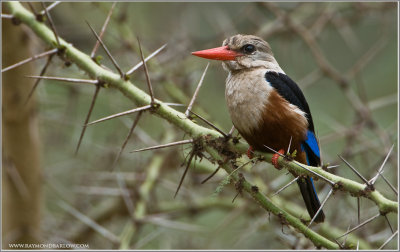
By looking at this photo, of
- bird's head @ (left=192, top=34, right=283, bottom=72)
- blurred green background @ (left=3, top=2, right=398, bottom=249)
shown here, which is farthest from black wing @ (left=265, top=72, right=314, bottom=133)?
blurred green background @ (left=3, top=2, right=398, bottom=249)

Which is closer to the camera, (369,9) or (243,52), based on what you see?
(243,52)

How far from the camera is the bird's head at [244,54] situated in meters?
3.44

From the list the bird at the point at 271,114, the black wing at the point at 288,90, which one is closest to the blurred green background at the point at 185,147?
the bird at the point at 271,114

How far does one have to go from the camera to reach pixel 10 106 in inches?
160

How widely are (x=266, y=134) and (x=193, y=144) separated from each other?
2.24ft

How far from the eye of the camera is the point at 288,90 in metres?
3.20

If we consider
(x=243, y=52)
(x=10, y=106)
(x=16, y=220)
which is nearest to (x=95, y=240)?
(x=16, y=220)

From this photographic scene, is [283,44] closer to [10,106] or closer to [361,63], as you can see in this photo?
[361,63]

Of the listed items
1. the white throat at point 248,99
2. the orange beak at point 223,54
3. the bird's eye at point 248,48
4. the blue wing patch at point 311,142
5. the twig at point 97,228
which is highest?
the bird's eye at point 248,48

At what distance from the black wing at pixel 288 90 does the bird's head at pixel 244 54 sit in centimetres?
20

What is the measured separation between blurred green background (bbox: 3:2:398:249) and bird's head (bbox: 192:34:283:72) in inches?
19.8

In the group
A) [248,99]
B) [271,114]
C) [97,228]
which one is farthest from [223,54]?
[97,228]

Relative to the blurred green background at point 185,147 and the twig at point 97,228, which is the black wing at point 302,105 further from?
the twig at point 97,228

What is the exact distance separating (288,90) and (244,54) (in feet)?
1.49
